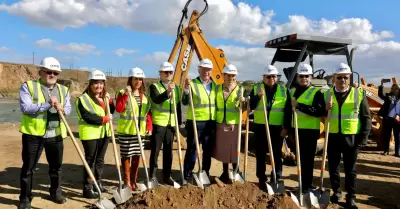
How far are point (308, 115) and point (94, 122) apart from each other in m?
3.00

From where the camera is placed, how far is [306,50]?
27.2ft

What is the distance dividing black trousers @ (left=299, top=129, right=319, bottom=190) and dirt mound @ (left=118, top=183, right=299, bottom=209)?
2.93ft

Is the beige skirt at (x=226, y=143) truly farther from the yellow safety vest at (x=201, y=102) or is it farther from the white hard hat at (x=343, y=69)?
the white hard hat at (x=343, y=69)

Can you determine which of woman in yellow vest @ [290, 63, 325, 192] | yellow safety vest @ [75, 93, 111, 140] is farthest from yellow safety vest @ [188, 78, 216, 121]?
yellow safety vest @ [75, 93, 111, 140]

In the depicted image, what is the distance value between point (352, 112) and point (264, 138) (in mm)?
1289

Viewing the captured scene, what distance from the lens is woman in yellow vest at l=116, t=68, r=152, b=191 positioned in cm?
509

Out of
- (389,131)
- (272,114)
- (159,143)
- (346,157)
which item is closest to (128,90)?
(159,143)

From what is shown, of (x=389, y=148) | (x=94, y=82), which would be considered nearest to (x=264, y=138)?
(x=94, y=82)

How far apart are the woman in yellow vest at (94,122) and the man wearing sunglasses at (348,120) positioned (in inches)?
124

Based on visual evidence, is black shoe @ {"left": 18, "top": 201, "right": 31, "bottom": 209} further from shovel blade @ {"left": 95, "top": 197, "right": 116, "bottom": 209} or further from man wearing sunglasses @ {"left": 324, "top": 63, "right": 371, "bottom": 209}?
man wearing sunglasses @ {"left": 324, "top": 63, "right": 371, "bottom": 209}

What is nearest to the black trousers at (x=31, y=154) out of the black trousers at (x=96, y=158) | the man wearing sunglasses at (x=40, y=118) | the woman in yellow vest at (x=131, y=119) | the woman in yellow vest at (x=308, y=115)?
the man wearing sunglasses at (x=40, y=118)

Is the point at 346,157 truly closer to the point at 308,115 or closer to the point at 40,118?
the point at 308,115

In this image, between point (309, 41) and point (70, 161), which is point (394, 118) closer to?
point (309, 41)

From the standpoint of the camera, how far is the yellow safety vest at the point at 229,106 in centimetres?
541
